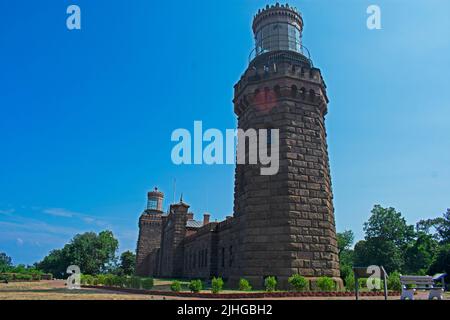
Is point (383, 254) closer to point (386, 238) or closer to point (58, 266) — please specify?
point (386, 238)

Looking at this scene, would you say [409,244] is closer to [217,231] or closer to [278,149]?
[217,231]

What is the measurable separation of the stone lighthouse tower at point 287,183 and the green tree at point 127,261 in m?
60.7

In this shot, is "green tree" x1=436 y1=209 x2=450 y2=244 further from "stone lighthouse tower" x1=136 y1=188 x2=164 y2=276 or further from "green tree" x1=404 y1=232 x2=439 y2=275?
"stone lighthouse tower" x1=136 y1=188 x2=164 y2=276

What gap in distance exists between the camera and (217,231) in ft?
89.2

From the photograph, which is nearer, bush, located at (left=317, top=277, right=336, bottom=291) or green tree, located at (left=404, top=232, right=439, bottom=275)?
bush, located at (left=317, top=277, right=336, bottom=291)

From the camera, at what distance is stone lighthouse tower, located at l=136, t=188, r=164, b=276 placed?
54541 mm

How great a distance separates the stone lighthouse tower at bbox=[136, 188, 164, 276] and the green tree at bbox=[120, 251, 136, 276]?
18.7 m

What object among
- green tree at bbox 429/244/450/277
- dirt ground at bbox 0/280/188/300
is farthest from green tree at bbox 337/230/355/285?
dirt ground at bbox 0/280/188/300

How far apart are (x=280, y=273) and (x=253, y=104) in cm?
870

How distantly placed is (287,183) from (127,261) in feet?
214

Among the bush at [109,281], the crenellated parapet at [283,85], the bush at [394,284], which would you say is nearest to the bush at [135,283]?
the bush at [109,281]

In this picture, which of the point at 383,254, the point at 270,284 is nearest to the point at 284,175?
the point at 270,284

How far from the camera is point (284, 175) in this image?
54.6 feet

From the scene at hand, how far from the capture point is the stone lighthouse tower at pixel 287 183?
15.9 metres
